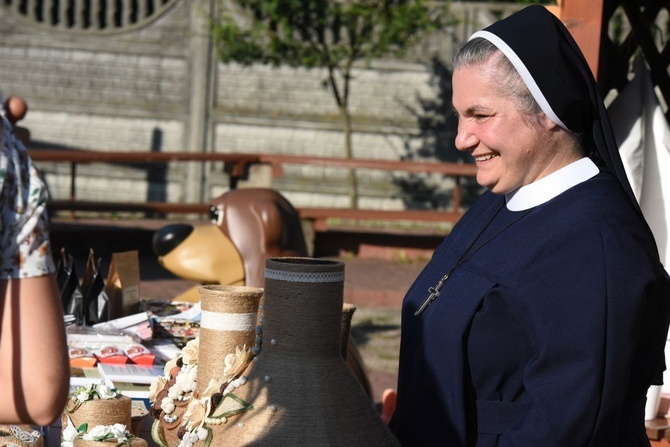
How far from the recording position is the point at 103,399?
2639 mm

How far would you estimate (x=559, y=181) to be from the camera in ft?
7.59

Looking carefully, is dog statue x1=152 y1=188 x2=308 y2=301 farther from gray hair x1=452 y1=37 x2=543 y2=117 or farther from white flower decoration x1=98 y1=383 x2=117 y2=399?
gray hair x1=452 y1=37 x2=543 y2=117

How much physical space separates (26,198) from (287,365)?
0.79m

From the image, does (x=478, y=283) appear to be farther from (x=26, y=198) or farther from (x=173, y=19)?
(x=173, y=19)

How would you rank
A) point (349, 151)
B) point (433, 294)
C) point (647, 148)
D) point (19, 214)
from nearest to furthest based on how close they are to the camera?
point (19, 214) < point (433, 294) < point (647, 148) < point (349, 151)

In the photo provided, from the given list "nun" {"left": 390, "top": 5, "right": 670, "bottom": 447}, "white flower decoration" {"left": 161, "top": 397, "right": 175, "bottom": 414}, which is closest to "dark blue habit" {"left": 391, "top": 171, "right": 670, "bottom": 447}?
"nun" {"left": 390, "top": 5, "right": 670, "bottom": 447}

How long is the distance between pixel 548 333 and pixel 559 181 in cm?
36

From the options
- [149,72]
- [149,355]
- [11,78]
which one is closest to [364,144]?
[149,72]

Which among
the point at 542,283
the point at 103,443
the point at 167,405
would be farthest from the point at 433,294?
the point at 103,443

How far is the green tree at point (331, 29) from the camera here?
14633 millimetres

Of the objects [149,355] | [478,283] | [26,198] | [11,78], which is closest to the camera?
[26,198]

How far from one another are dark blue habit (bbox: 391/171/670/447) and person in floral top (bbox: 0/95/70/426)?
1.03 m

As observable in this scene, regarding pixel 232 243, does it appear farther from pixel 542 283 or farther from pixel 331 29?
pixel 331 29

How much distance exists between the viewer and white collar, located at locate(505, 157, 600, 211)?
230cm
